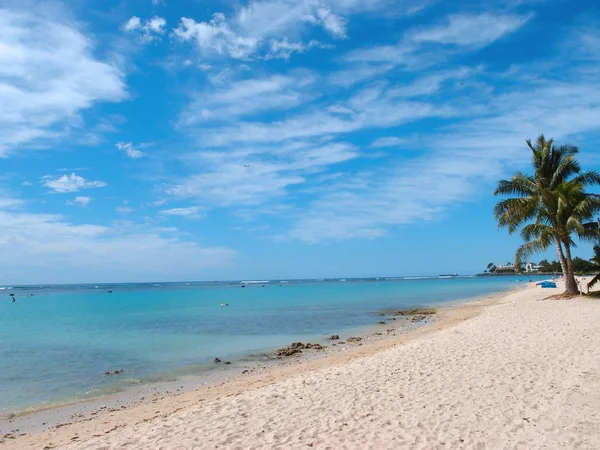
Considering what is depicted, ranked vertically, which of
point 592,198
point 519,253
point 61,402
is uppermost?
point 592,198

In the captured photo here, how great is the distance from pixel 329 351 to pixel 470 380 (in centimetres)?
825

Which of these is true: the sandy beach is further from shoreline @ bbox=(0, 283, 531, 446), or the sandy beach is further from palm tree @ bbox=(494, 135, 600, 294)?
palm tree @ bbox=(494, 135, 600, 294)

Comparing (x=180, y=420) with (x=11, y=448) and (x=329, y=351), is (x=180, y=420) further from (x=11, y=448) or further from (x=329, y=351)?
(x=329, y=351)

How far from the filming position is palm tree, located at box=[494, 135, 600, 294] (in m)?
22.8

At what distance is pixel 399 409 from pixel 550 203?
2060 cm

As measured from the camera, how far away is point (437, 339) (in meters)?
14.2

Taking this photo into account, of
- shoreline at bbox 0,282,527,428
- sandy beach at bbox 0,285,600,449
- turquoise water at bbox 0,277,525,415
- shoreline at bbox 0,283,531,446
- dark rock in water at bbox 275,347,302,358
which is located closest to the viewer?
sandy beach at bbox 0,285,600,449

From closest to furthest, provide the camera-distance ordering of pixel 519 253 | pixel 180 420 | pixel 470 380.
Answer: pixel 180 420 < pixel 470 380 < pixel 519 253

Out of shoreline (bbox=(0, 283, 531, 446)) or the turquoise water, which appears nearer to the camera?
shoreline (bbox=(0, 283, 531, 446))

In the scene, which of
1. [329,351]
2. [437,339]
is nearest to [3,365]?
[329,351]

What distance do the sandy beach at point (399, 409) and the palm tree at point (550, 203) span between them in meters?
13.2

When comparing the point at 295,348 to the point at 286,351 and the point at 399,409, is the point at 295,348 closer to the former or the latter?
the point at 286,351

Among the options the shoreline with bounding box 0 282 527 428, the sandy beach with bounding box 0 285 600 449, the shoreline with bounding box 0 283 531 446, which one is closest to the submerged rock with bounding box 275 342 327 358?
the shoreline with bounding box 0 282 527 428

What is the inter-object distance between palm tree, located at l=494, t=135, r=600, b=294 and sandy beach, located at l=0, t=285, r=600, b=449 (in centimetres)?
1316
